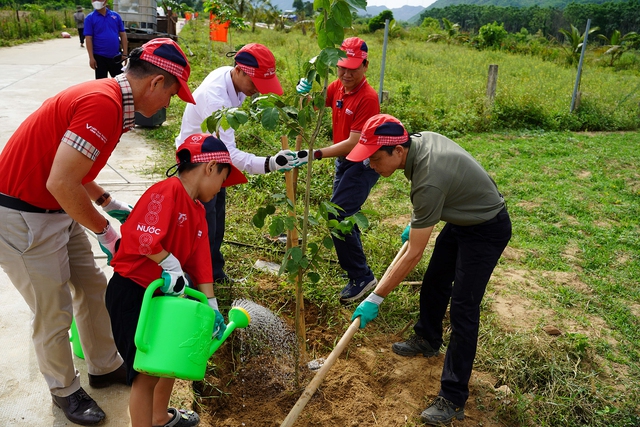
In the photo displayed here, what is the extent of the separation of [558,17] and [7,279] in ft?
221

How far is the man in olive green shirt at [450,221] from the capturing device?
8.16 feet

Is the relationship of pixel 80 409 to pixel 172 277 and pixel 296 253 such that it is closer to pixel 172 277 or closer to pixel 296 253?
pixel 172 277

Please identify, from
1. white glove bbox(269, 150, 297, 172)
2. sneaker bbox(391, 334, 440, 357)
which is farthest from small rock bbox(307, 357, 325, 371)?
white glove bbox(269, 150, 297, 172)

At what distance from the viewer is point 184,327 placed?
6.38 ft

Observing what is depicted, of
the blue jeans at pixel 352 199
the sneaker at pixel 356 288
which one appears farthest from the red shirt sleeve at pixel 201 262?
the sneaker at pixel 356 288

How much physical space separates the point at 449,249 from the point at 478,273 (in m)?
0.32

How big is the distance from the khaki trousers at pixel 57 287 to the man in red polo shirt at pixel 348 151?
1.68 metres

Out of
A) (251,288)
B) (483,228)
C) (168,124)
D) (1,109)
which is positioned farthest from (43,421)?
(1,109)

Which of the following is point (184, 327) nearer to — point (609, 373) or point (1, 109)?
point (609, 373)

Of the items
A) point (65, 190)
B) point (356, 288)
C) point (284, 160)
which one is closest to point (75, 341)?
point (65, 190)

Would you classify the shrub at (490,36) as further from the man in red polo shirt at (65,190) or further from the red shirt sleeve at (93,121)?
the red shirt sleeve at (93,121)

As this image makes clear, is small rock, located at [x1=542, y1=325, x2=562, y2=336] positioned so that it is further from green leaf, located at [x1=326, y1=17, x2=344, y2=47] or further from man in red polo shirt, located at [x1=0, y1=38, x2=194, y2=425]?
man in red polo shirt, located at [x1=0, y1=38, x2=194, y2=425]

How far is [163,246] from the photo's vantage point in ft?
6.93

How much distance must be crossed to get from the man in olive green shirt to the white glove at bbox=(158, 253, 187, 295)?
105cm
